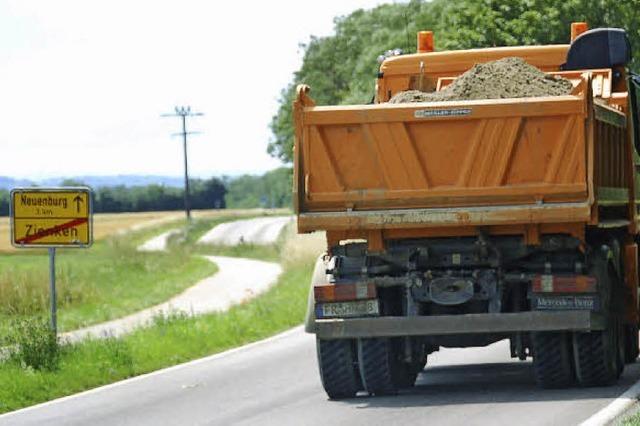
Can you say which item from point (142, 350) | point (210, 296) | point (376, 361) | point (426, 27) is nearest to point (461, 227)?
point (376, 361)

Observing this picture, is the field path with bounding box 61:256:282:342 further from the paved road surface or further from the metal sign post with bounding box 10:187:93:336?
the paved road surface

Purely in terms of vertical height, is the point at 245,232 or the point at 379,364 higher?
the point at 379,364

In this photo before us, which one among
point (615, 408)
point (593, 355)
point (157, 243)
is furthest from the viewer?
point (157, 243)

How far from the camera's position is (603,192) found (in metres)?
15.8

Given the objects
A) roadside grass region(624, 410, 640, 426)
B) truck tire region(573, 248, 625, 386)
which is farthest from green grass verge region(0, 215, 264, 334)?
roadside grass region(624, 410, 640, 426)

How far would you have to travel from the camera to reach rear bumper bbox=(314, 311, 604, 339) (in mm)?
15367

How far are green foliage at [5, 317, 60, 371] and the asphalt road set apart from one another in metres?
1.09

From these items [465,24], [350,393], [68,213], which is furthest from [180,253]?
[350,393]

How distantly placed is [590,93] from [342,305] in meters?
2.77

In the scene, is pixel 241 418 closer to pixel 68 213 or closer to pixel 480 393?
pixel 480 393

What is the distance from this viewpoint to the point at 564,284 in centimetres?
1545

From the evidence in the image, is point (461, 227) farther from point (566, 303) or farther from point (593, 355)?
point (593, 355)

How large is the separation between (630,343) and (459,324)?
3329 millimetres

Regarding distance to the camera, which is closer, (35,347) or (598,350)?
(598,350)
